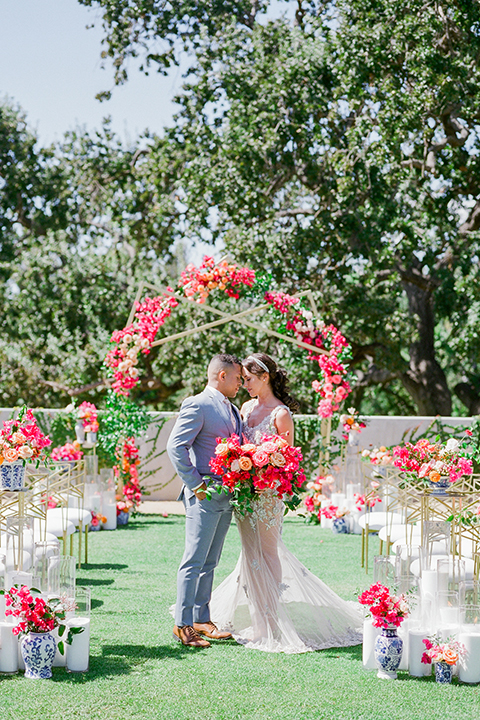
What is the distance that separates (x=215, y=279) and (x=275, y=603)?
5108 mm

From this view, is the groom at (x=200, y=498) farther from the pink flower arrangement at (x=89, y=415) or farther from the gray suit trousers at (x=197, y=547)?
the pink flower arrangement at (x=89, y=415)

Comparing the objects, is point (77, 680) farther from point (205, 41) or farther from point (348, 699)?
point (205, 41)

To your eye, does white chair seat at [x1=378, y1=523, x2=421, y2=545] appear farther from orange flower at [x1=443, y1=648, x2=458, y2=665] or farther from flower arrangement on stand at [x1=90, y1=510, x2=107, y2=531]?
flower arrangement on stand at [x1=90, y1=510, x2=107, y2=531]

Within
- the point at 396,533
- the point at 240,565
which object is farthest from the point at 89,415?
the point at 240,565

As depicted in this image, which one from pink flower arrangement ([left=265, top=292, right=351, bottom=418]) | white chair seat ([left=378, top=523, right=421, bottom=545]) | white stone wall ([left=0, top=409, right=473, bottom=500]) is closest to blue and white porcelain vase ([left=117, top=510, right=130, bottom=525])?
white stone wall ([left=0, top=409, right=473, bottom=500])

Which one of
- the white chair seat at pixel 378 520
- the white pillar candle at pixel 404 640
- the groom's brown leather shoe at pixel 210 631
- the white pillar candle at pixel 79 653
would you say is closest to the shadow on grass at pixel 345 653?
the white pillar candle at pixel 404 640

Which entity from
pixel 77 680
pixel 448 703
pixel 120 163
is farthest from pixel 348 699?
pixel 120 163

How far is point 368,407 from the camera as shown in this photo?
77.2 ft

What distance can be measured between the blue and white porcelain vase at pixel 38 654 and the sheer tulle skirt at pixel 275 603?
123 cm

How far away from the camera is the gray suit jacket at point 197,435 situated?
4.76 m

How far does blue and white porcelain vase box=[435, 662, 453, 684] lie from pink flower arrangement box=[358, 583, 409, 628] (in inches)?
11.5

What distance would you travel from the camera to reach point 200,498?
473 centimetres

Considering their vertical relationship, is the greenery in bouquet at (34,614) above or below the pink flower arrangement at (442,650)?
above

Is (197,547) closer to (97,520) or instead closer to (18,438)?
(18,438)
